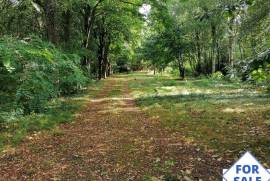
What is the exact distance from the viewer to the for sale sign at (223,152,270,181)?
2.96m

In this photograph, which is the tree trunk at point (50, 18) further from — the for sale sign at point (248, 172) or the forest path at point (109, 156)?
the for sale sign at point (248, 172)

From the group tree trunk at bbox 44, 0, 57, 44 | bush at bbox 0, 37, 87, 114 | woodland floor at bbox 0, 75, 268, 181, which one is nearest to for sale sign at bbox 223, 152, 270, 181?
woodland floor at bbox 0, 75, 268, 181

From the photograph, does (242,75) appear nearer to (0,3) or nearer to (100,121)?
(100,121)

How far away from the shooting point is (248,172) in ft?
9.73

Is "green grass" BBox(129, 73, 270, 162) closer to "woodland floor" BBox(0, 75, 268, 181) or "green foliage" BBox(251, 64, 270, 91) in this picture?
"woodland floor" BBox(0, 75, 268, 181)

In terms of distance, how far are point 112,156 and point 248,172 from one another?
184 inches

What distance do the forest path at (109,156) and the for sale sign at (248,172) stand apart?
3.02 metres

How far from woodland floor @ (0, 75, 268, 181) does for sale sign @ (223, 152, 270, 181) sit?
2.99 metres

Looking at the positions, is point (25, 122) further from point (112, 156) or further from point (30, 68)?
point (112, 156)

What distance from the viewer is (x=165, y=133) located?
→ 906cm

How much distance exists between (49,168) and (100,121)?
14.6 feet

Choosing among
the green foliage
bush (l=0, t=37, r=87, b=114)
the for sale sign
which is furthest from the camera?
bush (l=0, t=37, r=87, b=114)

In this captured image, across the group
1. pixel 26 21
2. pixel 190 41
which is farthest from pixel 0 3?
pixel 190 41

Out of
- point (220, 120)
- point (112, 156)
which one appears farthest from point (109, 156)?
point (220, 120)
